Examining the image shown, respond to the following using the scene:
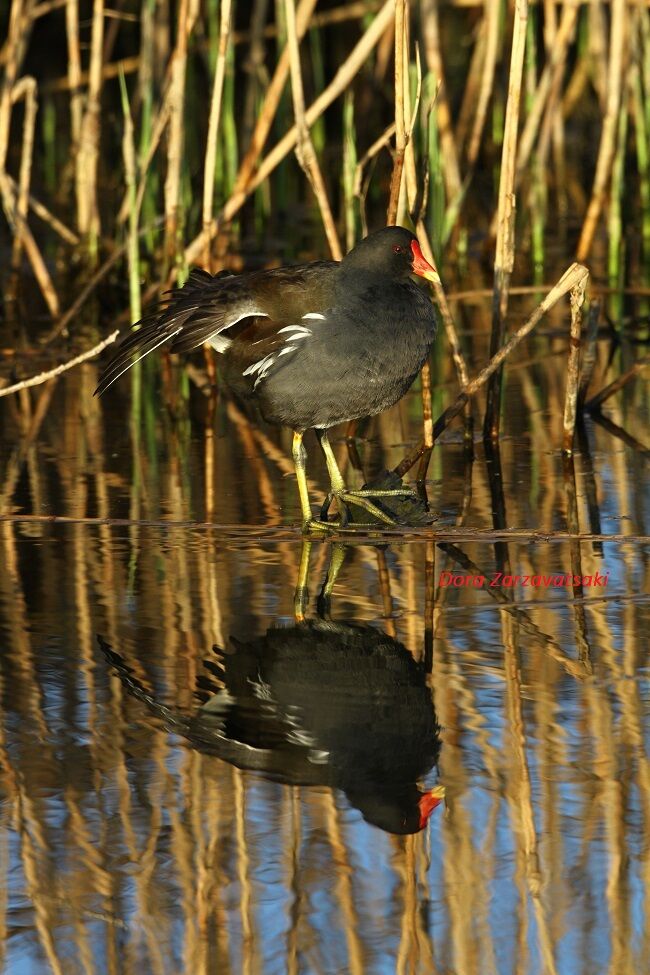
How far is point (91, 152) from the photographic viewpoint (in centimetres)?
705

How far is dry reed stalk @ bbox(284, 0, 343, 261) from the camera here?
203 inches

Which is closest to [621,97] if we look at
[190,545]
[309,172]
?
[309,172]

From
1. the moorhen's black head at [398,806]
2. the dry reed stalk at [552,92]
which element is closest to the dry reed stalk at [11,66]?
the dry reed stalk at [552,92]

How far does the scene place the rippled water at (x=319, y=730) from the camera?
2361mm

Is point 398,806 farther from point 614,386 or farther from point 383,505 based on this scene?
point 614,386

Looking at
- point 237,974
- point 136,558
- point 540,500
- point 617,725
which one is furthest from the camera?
point 540,500

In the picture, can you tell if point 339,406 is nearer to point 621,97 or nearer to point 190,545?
point 190,545

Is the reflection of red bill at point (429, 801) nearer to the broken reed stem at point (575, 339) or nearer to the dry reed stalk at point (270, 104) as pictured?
the broken reed stem at point (575, 339)

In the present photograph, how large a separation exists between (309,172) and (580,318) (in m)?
1.07

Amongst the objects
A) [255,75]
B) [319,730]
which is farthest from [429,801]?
[255,75]

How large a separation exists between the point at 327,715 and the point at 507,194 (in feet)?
7.36

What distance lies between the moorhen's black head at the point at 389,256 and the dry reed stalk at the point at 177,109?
2036mm

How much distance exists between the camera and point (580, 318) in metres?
4.80

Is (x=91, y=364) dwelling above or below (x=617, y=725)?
above
